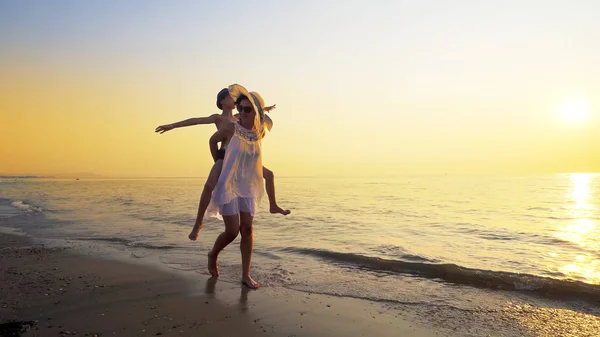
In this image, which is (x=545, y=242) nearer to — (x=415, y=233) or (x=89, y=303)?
(x=415, y=233)

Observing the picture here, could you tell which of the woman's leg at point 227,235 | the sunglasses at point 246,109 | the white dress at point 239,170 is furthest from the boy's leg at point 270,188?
the sunglasses at point 246,109

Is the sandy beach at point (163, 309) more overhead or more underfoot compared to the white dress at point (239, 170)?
more underfoot

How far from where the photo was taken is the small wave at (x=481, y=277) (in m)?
5.33

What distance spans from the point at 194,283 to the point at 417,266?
3454mm

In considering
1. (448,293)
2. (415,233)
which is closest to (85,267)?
(448,293)

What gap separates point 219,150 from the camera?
16.4 ft

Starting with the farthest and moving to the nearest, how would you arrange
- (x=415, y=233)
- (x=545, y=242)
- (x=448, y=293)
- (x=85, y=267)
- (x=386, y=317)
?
(x=415, y=233), (x=545, y=242), (x=85, y=267), (x=448, y=293), (x=386, y=317)

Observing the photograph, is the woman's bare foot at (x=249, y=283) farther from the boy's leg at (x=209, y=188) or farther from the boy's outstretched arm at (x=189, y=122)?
the boy's outstretched arm at (x=189, y=122)

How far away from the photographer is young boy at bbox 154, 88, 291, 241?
4852 mm

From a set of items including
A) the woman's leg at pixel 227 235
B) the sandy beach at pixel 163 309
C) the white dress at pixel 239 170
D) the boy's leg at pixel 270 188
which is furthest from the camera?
the boy's leg at pixel 270 188

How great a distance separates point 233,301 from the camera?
4.27 meters

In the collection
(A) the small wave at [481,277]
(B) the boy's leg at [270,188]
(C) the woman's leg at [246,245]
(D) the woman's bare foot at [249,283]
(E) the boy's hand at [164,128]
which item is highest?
(E) the boy's hand at [164,128]

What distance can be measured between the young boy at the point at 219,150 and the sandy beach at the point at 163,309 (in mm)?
782

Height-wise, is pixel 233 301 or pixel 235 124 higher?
pixel 235 124
